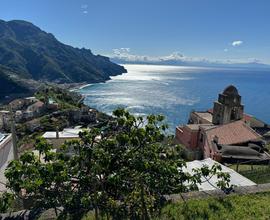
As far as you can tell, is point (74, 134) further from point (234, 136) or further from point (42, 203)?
point (42, 203)

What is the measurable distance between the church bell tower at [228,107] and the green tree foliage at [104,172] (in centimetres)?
2136

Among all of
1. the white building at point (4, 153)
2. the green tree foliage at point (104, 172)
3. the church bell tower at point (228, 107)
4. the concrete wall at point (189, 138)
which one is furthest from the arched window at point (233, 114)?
the green tree foliage at point (104, 172)

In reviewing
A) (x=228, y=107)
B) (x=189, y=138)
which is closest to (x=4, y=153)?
(x=189, y=138)

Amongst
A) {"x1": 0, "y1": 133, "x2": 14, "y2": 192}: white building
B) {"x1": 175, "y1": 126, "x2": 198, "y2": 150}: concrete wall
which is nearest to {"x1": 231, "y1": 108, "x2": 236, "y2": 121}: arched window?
{"x1": 175, "y1": 126, "x2": 198, "y2": 150}: concrete wall

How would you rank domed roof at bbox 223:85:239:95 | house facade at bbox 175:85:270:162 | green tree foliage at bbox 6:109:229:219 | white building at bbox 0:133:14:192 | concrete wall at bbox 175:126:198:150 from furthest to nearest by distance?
domed roof at bbox 223:85:239:95
concrete wall at bbox 175:126:198:150
house facade at bbox 175:85:270:162
white building at bbox 0:133:14:192
green tree foliage at bbox 6:109:229:219

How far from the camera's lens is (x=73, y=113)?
58656mm

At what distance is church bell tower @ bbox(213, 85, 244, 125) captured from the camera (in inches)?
1069

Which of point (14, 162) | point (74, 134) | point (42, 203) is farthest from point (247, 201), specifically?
point (74, 134)

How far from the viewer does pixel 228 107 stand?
27.2 m

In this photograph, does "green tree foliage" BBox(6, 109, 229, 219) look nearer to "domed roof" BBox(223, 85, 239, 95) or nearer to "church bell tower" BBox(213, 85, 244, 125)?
"church bell tower" BBox(213, 85, 244, 125)

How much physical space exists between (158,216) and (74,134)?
93.5 feet

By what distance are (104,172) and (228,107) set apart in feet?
74.5

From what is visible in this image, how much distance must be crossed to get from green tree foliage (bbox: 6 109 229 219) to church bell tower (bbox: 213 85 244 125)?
21.4 meters

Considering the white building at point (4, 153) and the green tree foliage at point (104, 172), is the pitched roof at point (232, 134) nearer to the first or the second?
the white building at point (4, 153)
